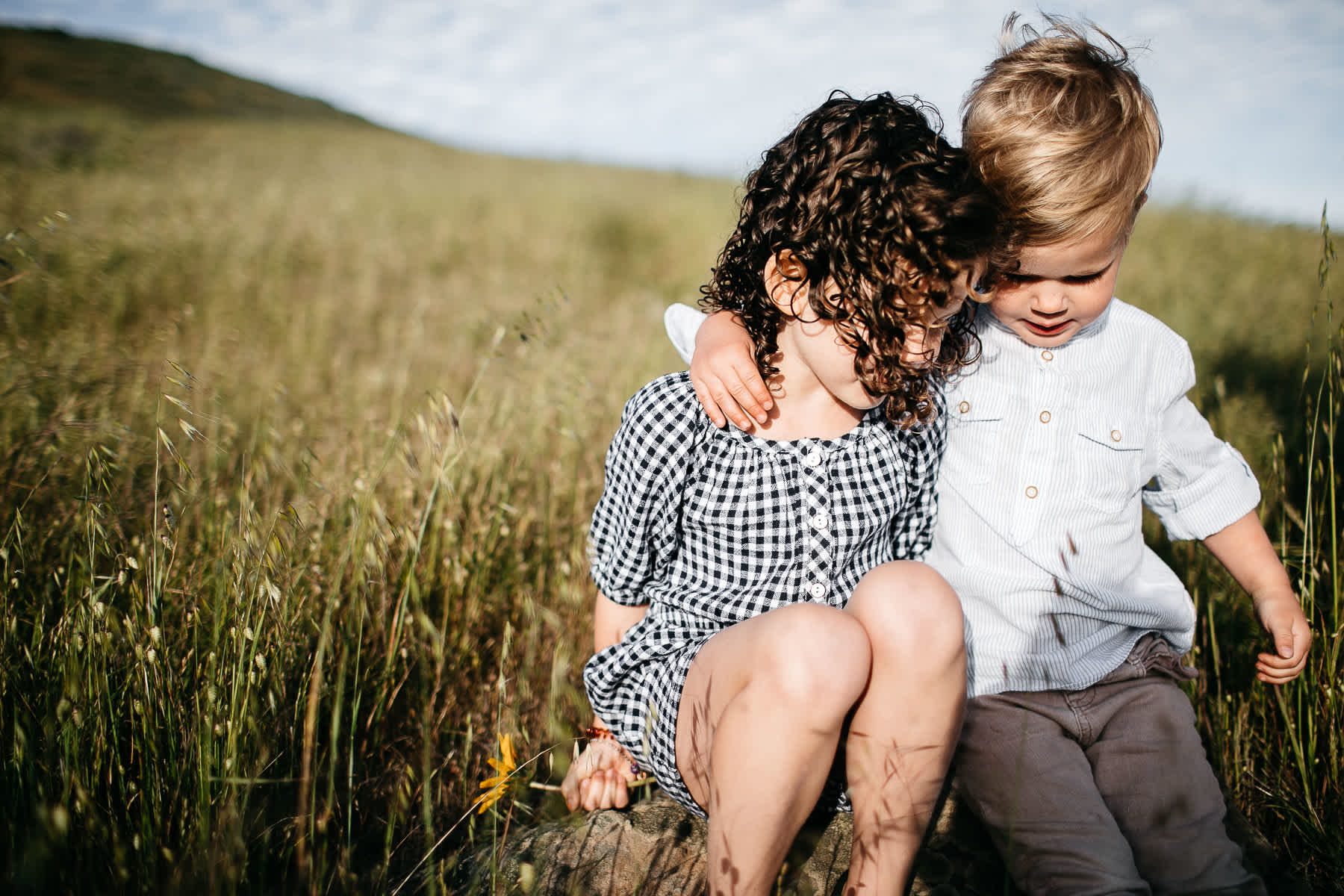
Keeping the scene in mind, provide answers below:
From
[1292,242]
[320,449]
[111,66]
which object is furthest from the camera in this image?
[111,66]

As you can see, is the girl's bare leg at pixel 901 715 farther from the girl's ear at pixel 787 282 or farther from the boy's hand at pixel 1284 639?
the boy's hand at pixel 1284 639

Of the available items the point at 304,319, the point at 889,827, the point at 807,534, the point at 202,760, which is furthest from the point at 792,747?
the point at 304,319

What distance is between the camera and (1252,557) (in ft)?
5.14

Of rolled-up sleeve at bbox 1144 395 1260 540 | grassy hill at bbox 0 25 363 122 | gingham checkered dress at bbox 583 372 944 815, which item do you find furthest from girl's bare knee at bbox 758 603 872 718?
grassy hill at bbox 0 25 363 122

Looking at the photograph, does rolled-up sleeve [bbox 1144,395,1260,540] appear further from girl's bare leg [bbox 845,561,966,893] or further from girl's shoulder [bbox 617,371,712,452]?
girl's shoulder [bbox 617,371,712,452]

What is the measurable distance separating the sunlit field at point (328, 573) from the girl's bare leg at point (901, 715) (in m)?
0.55

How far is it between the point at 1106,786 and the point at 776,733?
0.83 metres

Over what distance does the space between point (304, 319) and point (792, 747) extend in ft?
13.9

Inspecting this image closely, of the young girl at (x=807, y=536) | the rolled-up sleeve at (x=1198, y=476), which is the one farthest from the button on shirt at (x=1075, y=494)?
the young girl at (x=807, y=536)

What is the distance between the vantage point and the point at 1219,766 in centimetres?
163

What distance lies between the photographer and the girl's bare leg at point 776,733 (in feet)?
3.56

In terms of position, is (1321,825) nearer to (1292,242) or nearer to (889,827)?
(889,827)

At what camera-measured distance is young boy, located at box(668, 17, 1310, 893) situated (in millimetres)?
1344

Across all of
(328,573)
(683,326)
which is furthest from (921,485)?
(328,573)
